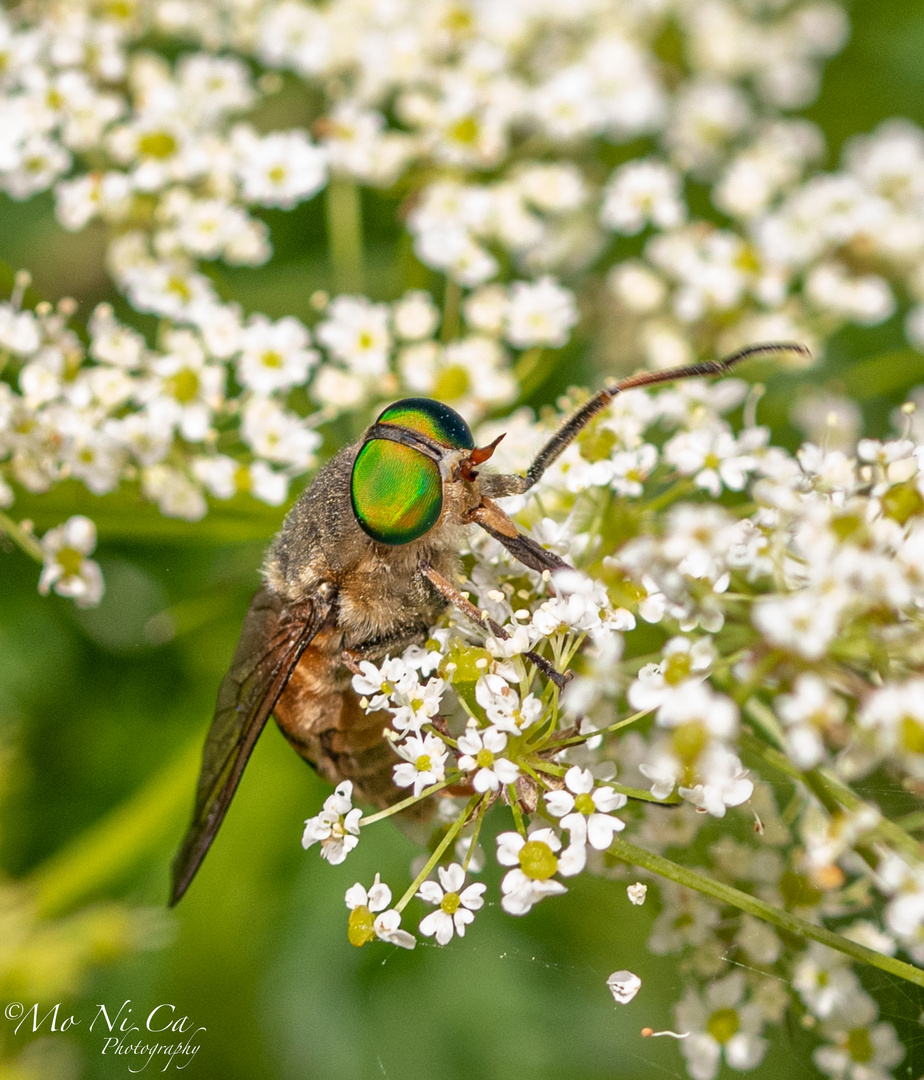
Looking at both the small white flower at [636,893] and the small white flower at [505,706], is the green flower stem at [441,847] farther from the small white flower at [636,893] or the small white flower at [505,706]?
the small white flower at [636,893]

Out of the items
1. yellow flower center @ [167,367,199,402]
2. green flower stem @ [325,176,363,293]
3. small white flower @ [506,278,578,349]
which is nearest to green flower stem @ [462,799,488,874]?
yellow flower center @ [167,367,199,402]

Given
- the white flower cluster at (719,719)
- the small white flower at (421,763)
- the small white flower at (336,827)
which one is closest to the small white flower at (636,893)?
the white flower cluster at (719,719)

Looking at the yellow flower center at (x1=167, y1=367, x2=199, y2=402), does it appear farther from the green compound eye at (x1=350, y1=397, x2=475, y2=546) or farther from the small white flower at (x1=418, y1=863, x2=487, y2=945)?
the small white flower at (x1=418, y1=863, x2=487, y2=945)

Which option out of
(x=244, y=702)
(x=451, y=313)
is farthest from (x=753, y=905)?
(x=451, y=313)

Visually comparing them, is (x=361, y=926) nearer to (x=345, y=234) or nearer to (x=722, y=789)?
(x=722, y=789)

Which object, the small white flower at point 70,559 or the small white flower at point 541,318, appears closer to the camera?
the small white flower at point 70,559

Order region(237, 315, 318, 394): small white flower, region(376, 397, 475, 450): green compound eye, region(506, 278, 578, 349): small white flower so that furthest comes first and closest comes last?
1. region(506, 278, 578, 349): small white flower
2. region(237, 315, 318, 394): small white flower
3. region(376, 397, 475, 450): green compound eye
